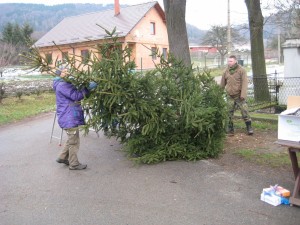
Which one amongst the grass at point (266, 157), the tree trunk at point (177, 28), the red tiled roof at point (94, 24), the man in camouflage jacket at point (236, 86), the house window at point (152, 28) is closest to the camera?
the grass at point (266, 157)

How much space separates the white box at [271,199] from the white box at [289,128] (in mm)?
734

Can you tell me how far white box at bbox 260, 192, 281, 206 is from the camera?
431cm

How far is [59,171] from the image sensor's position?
612 centimetres

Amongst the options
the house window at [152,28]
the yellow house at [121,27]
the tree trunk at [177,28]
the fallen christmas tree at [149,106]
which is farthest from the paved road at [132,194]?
the house window at [152,28]

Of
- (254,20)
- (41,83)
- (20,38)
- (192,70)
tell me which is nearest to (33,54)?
(192,70)

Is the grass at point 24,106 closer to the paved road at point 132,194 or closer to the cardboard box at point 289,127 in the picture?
the paved road at point 132,194

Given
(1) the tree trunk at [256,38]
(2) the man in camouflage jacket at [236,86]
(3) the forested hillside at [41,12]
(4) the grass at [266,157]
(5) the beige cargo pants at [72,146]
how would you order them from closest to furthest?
(4) the grass at [266,157]
(5) the beige cargo pants at [72,146]
(2) the man in camouflage jacket at [236,86]
(1) the tree trunk at [256,38]
(3) the forested hillside at [41,12]

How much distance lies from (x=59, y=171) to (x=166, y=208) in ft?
8.14

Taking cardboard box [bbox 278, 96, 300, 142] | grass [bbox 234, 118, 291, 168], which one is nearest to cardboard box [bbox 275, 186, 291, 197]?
cardboard box [bbox 278, 96, 300, 142]

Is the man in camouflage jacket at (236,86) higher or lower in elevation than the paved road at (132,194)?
higher

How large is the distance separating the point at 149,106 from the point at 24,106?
1046 centimetres

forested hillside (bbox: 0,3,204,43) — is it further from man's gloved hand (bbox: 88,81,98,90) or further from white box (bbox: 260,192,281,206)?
white box (bbox: 260,192,281,206)

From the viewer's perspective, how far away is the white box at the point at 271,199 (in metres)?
4.31

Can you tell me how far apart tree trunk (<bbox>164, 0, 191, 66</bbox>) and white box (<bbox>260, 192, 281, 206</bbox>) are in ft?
15.7
